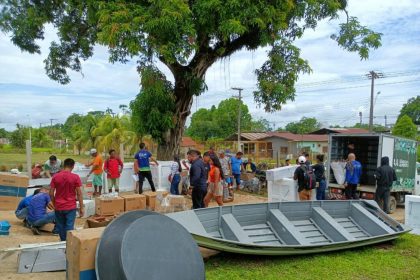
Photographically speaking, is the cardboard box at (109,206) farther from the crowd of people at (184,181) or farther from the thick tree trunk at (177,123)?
the thick tree trunk at (177,123)

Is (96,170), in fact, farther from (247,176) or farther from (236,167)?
(247,176)

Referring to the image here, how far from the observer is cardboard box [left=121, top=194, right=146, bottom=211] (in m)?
9.16

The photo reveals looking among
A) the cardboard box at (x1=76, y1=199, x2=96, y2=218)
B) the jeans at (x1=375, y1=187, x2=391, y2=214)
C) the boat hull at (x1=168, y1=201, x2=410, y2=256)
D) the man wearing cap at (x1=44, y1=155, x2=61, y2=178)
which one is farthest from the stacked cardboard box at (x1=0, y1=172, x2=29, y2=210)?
the jeans at (x1=375, y1=187, x2=391, y2=214)

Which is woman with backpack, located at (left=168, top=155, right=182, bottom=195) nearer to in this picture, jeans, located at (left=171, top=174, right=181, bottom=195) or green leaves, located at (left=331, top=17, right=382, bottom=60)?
jeans, located at (left=171, top=174, right=181, bottom=195)

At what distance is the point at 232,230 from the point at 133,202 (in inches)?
139

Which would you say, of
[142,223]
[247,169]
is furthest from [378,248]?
[247,169]

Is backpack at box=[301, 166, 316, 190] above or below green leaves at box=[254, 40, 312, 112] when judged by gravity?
below

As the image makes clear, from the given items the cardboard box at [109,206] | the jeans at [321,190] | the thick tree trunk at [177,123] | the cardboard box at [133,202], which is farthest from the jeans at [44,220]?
the jeans at [321,190]

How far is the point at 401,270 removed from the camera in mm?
6195

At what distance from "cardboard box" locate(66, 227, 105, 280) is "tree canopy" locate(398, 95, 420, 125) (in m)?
87.7

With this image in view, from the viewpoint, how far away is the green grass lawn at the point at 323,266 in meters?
5.77

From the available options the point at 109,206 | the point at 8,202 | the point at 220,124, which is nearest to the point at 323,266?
the point at 109,206

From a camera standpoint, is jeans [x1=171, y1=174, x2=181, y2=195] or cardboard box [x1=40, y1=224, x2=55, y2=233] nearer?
cardboard box [x1=40, y1=224, x2=55, y2=233]

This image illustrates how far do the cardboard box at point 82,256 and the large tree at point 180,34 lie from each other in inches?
251
